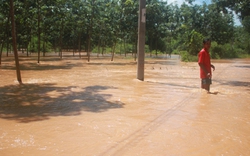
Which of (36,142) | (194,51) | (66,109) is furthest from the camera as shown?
(194,51)

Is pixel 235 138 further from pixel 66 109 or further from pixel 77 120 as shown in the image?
pixel 66 109

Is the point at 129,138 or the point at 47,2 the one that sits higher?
the point at 47,2

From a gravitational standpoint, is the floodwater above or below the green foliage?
below

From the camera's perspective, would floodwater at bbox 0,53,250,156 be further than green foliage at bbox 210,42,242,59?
No

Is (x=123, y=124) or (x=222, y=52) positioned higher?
(x=222, y=52)

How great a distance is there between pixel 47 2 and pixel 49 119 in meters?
16.3

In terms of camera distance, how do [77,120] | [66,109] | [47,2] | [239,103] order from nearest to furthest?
[77,120] → [66,109] → [239,103] → [47,2]

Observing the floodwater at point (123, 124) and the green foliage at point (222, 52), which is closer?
the floodwater at point (123, 124)

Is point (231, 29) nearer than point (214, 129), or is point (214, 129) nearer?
point (214, 129)

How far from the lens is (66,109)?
543cm

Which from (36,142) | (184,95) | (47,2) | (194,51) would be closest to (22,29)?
(47,2)

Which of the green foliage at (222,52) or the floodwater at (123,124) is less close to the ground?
the green foliage at (222,52)

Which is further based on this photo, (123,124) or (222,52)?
(222,52)

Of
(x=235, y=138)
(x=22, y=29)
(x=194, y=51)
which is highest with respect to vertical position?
(x=22, y=29)
